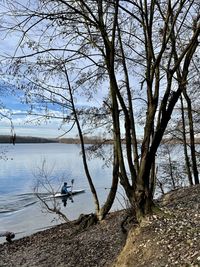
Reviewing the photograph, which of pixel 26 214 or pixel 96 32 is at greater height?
pixel 96 32

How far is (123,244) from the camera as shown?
8.26 metres

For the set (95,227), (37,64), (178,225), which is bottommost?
(95,227)

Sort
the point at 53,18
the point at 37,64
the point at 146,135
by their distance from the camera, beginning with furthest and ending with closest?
the point at 37,64 → the point at 146,135 → the point at 53,18

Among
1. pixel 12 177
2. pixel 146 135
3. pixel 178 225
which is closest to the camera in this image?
pixel 178 225

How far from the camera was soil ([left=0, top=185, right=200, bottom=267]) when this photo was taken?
595 centimetres

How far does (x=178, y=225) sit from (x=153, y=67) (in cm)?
301

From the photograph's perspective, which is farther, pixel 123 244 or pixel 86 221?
pixel 86 221

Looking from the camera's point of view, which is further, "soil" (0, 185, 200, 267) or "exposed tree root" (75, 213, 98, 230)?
"exposed tree root" (75, 213, 98, 230)

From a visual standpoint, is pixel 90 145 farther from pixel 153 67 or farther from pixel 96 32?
pixel 153 67

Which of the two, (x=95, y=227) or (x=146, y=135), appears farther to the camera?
(x=95, y=227)

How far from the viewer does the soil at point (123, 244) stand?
5953mm

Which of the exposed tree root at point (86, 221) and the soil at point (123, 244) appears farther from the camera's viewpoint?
the exposed tree root at point (86, 221)

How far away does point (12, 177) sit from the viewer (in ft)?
156

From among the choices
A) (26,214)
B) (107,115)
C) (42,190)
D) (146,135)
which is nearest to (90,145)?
(107,115)
